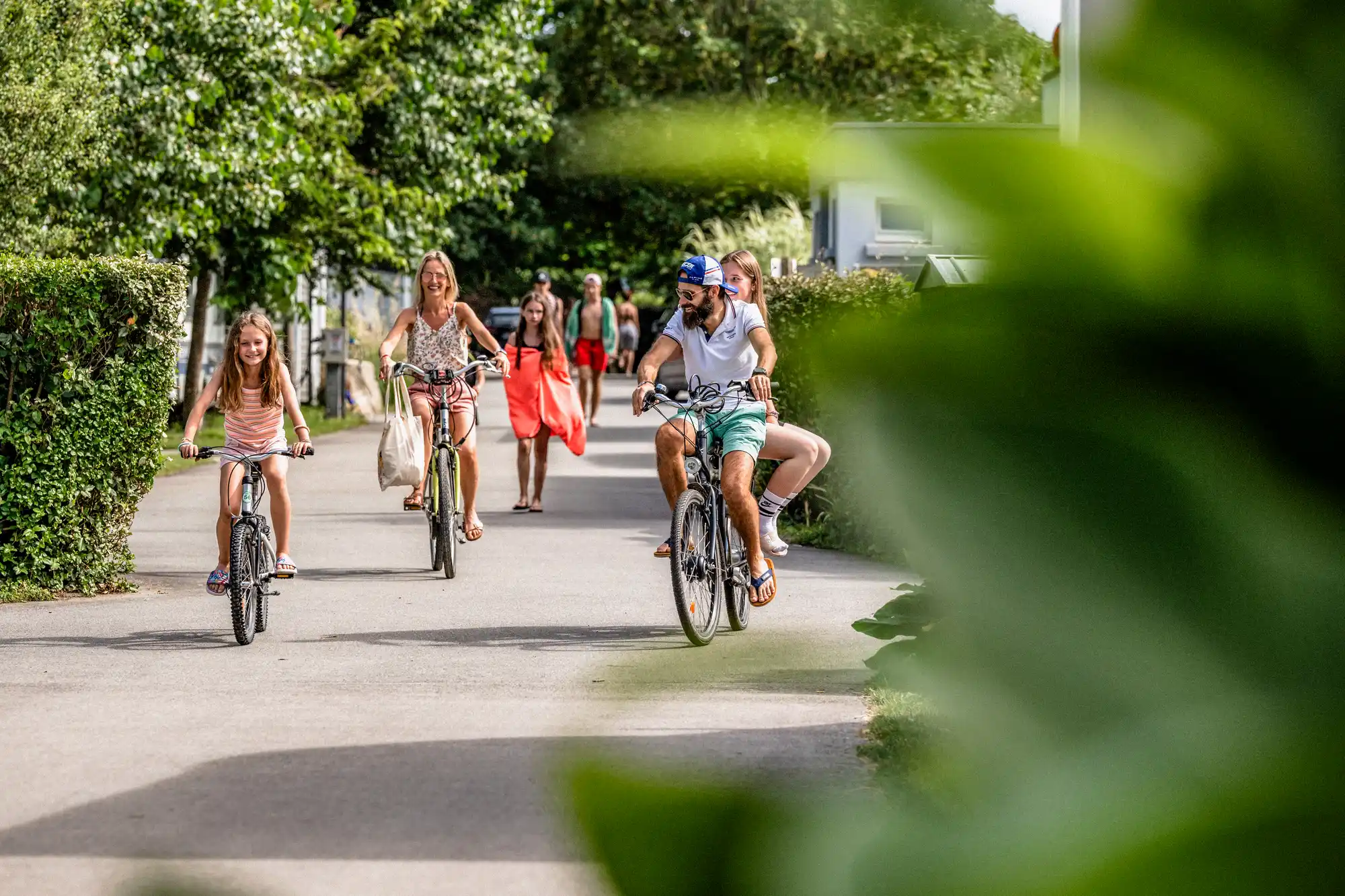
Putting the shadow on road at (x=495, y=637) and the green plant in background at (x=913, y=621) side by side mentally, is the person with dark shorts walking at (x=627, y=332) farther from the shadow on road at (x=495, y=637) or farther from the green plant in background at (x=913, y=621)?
the green plant in background at (x=913, y=621)

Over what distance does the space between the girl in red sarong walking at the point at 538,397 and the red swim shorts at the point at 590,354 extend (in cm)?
748

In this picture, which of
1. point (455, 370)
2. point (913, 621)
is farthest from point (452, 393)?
point (913, 621)

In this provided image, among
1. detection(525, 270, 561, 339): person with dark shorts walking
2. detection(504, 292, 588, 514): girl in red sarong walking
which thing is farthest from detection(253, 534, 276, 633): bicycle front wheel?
detection(525, 270, 561, 339): person with dark shorts walking

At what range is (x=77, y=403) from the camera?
8617 millimetres

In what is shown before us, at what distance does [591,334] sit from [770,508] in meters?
12.3

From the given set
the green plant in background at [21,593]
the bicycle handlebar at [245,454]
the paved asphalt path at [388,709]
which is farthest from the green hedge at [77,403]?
the bicycle handlebar at [245,454]

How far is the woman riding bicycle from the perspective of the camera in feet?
33.7

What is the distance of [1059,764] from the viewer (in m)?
0.56

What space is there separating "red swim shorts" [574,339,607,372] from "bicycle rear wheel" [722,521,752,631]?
1299 centimetres

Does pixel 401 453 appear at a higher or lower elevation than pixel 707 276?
lower

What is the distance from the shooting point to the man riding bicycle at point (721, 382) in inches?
301

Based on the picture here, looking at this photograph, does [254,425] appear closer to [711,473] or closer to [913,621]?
[711,473]

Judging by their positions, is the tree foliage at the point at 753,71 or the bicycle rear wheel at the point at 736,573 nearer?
the tree foliage at the point at 753,71

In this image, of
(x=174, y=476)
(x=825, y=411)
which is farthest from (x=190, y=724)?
(x=174, y=476)
